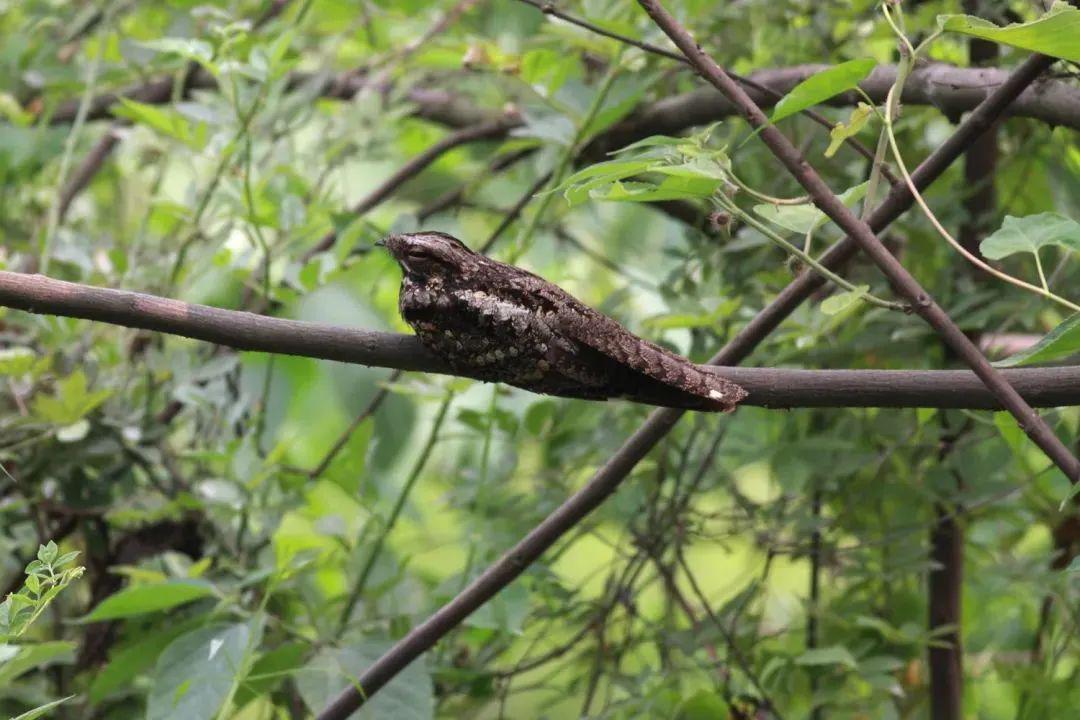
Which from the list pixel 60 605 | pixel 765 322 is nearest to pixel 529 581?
pixel 765 322

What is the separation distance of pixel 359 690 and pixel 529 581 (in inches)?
13.6

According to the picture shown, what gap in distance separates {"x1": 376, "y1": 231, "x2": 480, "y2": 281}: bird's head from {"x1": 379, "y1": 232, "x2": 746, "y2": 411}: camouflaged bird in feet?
0.04

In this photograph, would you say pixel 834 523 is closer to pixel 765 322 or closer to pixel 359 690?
pixel 765 322

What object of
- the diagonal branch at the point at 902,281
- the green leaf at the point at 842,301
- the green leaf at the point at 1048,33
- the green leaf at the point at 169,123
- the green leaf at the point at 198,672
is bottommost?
the green leaf at the point at 198,672

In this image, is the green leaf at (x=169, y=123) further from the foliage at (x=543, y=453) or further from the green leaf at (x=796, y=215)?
the green leaf at (x=796, y=215)

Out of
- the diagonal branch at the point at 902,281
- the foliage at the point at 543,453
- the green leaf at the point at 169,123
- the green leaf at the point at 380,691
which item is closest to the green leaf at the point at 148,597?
the foliage at the point at 543,453

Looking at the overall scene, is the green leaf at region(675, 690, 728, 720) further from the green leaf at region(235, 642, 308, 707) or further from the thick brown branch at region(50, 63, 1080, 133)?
the thick brown branch at region(50, 63, 1080, 133)

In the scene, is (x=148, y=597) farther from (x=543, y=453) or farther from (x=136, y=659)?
(x=543, y=453)

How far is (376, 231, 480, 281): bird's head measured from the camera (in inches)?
31.3

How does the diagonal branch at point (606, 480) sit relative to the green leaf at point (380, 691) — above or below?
above

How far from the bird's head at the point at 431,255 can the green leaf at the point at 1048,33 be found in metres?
0.35

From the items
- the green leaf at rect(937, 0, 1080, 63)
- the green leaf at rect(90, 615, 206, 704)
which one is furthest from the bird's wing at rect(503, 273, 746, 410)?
the green leaf at rect(90, 615, 206, 704)

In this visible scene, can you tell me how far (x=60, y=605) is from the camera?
141cm

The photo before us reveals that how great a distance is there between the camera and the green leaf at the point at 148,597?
0.98 metres
